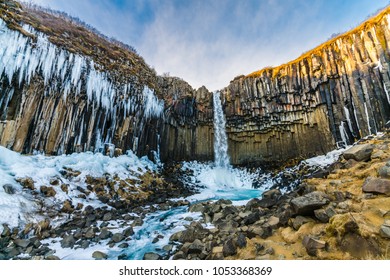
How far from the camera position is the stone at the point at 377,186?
13.3 feet

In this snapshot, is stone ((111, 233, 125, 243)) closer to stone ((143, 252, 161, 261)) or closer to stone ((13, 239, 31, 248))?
stone ((143, 252, 161, 261))

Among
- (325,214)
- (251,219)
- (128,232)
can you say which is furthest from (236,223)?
(128,232)

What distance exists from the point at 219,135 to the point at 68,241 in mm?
22646

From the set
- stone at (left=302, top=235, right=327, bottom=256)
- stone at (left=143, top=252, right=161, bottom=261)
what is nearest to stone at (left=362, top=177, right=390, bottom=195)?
stone at (left=302, top=235, right=327, bottom=256)

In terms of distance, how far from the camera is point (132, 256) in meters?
5.82

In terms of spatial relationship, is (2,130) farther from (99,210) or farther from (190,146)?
(190,146)

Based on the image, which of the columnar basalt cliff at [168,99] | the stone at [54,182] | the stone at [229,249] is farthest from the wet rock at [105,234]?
the columnar basalt cliff at [168,99]

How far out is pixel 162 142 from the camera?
2327 centimetres

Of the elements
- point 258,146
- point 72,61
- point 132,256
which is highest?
point 72,61

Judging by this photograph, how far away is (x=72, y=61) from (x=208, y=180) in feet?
56.2

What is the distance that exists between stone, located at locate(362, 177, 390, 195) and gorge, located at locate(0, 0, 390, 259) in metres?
0.29

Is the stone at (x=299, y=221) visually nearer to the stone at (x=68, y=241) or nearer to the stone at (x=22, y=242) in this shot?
the stone at (x=68, y=241)

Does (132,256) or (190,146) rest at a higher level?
(190,146)

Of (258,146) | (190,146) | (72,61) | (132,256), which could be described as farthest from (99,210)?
(258,146)
